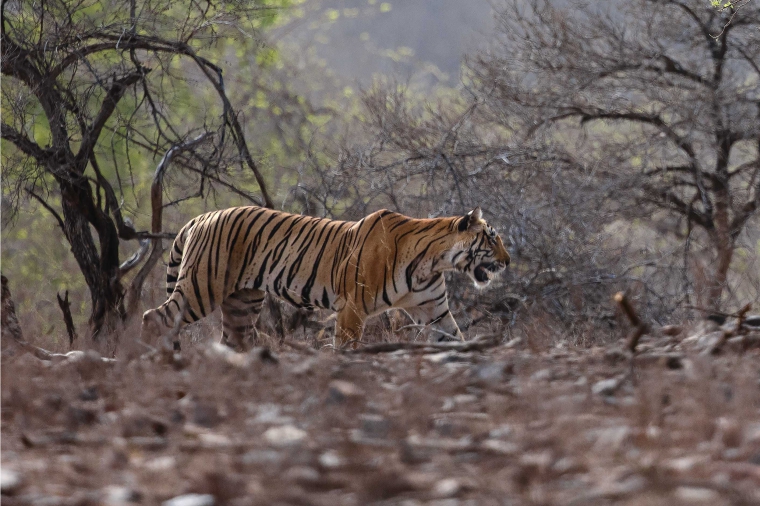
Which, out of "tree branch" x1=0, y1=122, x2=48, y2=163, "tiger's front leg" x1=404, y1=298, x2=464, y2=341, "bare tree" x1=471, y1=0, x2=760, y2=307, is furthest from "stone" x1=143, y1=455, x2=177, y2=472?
"bare tree" x1=471, y1=0, x2=760, y2=307

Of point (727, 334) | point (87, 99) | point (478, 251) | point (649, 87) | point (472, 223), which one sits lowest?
point (727, 334)

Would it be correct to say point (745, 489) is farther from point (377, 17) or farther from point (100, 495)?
point (377, 17)

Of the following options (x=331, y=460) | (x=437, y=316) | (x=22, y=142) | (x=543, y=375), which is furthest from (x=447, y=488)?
(x=22, y=142)

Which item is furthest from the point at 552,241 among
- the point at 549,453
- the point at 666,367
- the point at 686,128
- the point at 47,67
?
the point at 549,453

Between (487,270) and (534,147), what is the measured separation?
13.0ft

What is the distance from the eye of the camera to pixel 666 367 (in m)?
4.32

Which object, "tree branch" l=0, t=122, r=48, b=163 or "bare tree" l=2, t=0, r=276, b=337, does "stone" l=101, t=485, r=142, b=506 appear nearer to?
"bare tree" l=2, t=0, r=276, b=337

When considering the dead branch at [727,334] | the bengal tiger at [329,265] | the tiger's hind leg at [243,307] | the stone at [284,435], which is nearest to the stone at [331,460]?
the stone at [284,435]

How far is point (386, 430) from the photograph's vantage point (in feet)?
10.6

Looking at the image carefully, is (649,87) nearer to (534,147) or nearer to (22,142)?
(534,147)

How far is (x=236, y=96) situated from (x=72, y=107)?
15.9 m

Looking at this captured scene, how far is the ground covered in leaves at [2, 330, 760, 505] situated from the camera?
2598 millimetres

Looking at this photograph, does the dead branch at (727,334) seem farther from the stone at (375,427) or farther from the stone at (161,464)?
Answer: the stone at (161,464)

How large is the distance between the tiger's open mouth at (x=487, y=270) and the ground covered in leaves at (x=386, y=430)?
4343mm
